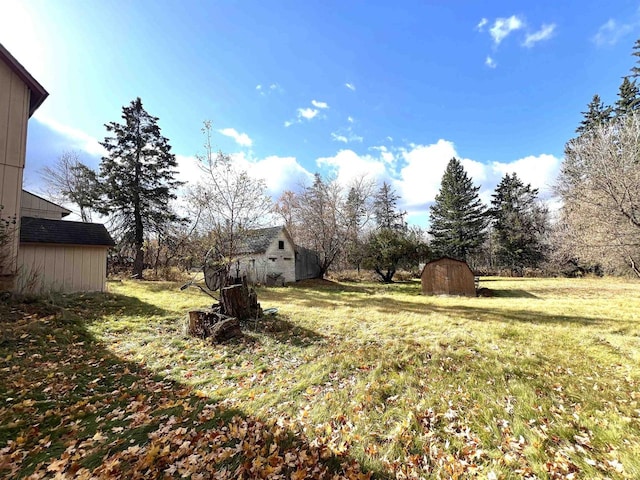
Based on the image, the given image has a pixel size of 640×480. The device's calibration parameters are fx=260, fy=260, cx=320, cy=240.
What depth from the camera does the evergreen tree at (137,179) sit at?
17359 millimetres

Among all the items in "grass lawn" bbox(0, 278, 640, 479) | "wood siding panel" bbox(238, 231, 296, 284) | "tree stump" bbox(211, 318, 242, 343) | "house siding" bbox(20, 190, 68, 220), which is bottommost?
"grass lawn" bbox(0, 278, 640, 479)

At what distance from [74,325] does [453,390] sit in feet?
27.0

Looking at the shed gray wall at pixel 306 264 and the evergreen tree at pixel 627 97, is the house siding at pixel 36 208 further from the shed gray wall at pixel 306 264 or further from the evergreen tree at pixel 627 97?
the evergreen tree at pixel 627 97

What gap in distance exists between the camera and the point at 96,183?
57.5 ft

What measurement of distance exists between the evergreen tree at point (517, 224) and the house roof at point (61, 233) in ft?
113

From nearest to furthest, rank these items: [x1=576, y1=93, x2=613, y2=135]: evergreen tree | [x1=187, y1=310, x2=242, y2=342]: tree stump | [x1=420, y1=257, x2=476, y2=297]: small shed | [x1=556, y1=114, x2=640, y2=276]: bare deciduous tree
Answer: [x1=187, y1=310, x2=242, y2=342]: tree stump < [x1=556, y1=114, x2=640, y2=276]: bare deciduous tree < [x1=420, y1=257, x2=476, y2=297]: small shed < [x1=576, y1=93, x2=613, y2=135]: evergreen tree

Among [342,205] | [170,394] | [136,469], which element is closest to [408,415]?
[136,469]

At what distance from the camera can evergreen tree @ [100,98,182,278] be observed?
17.4m

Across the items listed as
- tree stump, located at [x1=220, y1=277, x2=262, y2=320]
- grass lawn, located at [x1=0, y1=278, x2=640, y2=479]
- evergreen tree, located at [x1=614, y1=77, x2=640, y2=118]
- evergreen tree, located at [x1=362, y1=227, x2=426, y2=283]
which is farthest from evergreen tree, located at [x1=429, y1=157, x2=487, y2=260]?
tree stump, located at [x1=220, y1=277, x2=262, y2=320]

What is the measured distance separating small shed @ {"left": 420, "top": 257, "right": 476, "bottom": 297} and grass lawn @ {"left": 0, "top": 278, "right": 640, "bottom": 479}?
25.7ft

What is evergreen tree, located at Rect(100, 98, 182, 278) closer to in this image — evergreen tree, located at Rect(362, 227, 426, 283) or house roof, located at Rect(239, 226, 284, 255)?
house roof, located at Rect(239, 226, 284, 255)

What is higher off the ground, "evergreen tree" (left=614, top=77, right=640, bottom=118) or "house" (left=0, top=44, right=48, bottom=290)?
"evergreen tree" (left=614, top=77, right=640, bottom=118)

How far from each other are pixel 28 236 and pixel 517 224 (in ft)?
124

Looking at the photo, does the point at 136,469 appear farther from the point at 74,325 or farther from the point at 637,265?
the point at 637,265
